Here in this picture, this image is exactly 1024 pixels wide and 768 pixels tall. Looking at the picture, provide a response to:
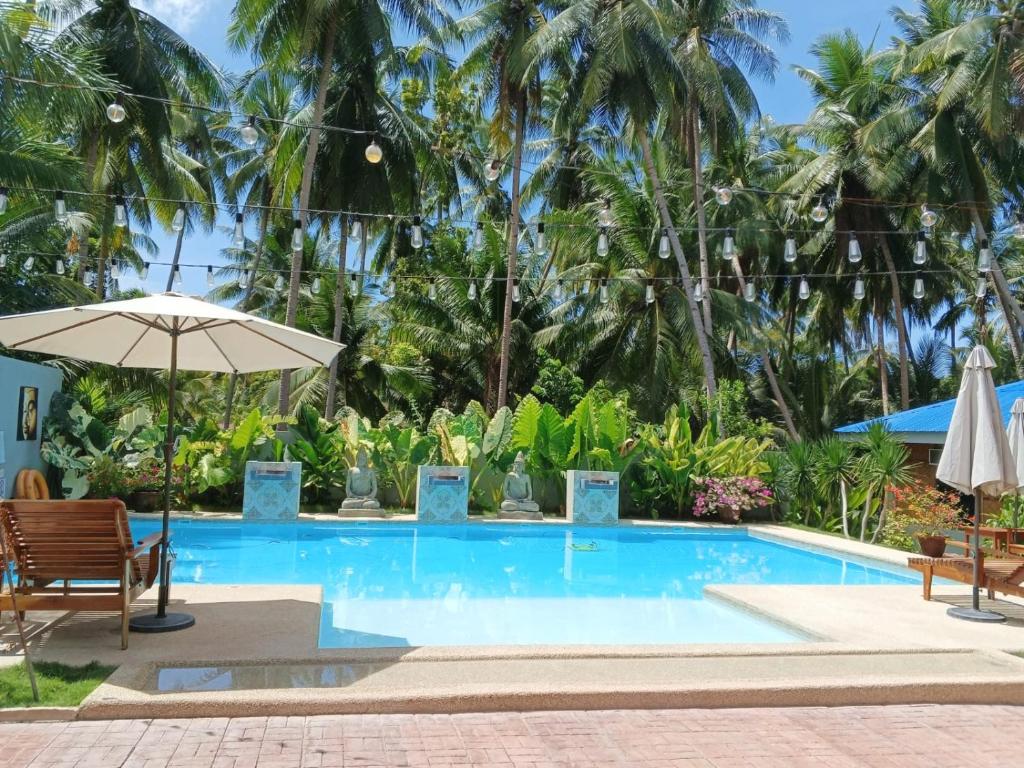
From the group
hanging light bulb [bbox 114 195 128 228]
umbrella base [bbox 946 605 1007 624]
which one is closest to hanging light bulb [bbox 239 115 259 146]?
hanging light bulb [bbox 114 195 128 228]

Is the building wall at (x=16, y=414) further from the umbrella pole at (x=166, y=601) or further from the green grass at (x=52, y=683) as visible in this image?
the green grass at (x=52, y=683)

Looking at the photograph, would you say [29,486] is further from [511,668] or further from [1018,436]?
[1018,436]

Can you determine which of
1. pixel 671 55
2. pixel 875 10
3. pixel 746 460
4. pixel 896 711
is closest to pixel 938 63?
pixel 875 10

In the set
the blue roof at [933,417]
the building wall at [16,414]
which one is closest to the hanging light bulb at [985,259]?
the blue roof at [933,417]

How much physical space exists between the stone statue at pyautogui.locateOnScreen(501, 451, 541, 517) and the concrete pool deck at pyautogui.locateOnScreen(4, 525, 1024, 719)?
8423mm

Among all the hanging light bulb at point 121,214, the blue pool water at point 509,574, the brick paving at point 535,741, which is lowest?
the blue pool water at point 509,574

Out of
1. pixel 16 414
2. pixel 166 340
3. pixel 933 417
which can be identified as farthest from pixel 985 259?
pixel 16 414

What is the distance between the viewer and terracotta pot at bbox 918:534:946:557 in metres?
7.57

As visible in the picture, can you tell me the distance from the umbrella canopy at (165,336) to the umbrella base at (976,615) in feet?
17.1

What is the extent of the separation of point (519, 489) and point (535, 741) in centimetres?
1102

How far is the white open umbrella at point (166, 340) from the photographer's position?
547 cm

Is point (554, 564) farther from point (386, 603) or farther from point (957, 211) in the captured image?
point (957, 211)

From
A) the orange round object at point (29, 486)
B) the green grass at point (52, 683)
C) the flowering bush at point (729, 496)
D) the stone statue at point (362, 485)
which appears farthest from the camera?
the flowering bush at point (729, 496)

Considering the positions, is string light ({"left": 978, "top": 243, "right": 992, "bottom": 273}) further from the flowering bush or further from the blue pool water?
the flowering bush
